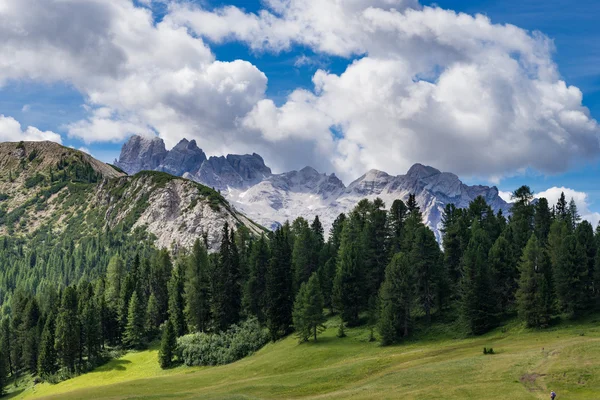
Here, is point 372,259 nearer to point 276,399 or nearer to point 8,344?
point 276,399

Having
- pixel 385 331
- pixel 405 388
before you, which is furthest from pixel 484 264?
pixel 405 388

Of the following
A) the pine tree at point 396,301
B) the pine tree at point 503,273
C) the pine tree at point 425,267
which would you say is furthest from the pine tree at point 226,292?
the pine tree at point 503,273

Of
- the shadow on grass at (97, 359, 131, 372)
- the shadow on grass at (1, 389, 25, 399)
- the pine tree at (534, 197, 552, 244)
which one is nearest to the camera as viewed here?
the shadow on grass at (97, 359, 131, 372)

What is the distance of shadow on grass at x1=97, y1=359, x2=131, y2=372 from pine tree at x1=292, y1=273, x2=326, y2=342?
45.9 m

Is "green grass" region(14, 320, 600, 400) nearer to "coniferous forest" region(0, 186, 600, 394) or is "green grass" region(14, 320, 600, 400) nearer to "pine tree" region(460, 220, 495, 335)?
"pine tree" region(460, 220, 495, 335)

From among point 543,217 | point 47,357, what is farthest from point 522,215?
point 47,357

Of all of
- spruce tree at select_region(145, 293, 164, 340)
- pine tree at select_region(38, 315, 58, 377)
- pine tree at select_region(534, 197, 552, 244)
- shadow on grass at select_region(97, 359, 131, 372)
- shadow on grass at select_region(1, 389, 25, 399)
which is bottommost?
shadow on grass at select_region(1, 389, 25, 399)

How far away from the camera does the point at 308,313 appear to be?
94.5 m

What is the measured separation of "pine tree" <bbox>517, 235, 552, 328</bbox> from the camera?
81000mm

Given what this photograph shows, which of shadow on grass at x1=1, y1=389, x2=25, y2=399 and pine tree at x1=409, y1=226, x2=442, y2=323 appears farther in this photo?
shadow on grass at x1=1, y1=389, x2=25, y2=399

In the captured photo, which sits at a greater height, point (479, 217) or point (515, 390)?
point (479, 217)

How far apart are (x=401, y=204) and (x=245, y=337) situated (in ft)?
166

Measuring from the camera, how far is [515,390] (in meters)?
48.0

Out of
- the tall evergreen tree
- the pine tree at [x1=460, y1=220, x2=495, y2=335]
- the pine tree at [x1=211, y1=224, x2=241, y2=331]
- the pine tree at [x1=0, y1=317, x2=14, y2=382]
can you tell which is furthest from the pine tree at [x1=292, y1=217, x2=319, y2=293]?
the pine tree at [x1=0, y1=317, x2=14, y2=382]
